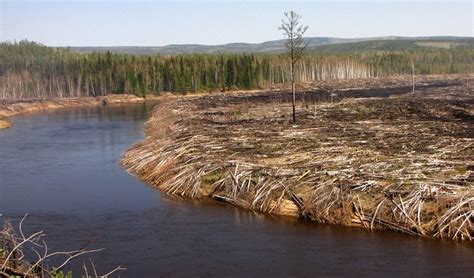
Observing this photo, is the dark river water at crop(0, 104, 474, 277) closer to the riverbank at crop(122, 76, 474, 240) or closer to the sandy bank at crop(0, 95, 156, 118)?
the riverbank at crop(122, 76, 474, 240)

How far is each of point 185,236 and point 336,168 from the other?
695 cm

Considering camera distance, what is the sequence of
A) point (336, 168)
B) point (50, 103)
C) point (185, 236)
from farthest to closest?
point (50, 103) < point (336, 168) < point (185, 236)

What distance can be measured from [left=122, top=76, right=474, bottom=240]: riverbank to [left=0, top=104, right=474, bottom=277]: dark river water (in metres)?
0.75

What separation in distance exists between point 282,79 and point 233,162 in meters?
86.4

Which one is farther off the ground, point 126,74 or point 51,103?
point 126,74

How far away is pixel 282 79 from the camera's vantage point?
4309 inches

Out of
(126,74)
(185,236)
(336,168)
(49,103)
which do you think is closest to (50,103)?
(49,103)

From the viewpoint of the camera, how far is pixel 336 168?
22.0 metres

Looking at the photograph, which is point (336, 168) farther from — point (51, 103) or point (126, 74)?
point (126, 74)

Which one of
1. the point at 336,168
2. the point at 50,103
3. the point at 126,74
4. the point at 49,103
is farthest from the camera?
the point at 126,74

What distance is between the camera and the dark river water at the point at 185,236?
15.2 meters

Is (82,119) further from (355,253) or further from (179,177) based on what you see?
(355,253)

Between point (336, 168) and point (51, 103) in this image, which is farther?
point (51, 103)

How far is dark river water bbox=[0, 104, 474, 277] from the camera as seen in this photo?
49.8 ft
